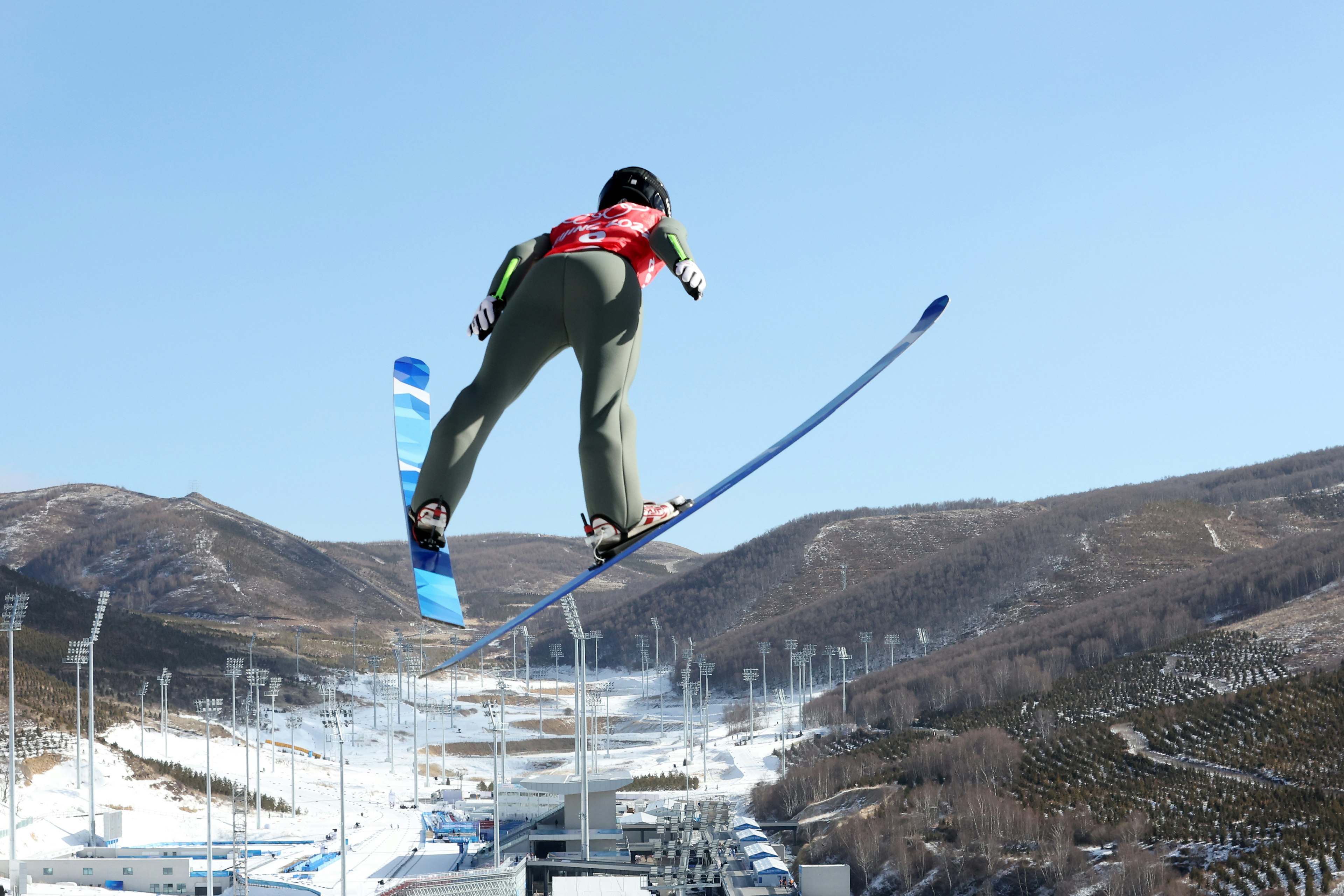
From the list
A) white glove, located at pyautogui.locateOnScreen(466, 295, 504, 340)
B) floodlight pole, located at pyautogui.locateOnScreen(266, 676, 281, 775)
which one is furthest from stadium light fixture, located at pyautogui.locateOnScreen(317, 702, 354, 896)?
white glove, located at pyautogui.locateOnScreen(466, 295, 504, 340)

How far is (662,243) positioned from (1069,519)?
16525 centimetres

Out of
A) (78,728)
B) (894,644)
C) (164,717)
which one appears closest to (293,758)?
→ (78,728)

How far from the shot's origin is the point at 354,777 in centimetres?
8062

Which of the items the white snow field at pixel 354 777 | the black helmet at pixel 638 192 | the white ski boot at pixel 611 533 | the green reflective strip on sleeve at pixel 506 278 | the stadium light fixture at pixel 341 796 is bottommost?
the white snow field at pixel 354 777

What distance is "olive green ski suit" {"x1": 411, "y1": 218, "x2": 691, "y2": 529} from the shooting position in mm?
4500

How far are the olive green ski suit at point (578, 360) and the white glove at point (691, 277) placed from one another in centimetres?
4

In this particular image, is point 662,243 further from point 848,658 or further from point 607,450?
point 848,658

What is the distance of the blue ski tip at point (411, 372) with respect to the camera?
17.9ft

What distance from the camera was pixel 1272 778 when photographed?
47156mm

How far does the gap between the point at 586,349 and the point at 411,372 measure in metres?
1.30

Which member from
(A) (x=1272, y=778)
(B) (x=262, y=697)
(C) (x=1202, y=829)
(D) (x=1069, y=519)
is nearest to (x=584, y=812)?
(C) (x=1202, y=829)

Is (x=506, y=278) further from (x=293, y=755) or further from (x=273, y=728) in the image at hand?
(x=273, y=728)

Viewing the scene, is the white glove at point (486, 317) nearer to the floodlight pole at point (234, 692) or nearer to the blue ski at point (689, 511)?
the blue ski at point (689, 511)

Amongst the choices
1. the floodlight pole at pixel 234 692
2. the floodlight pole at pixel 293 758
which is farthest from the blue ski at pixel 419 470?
the floodlight pole at pixel 234 692
